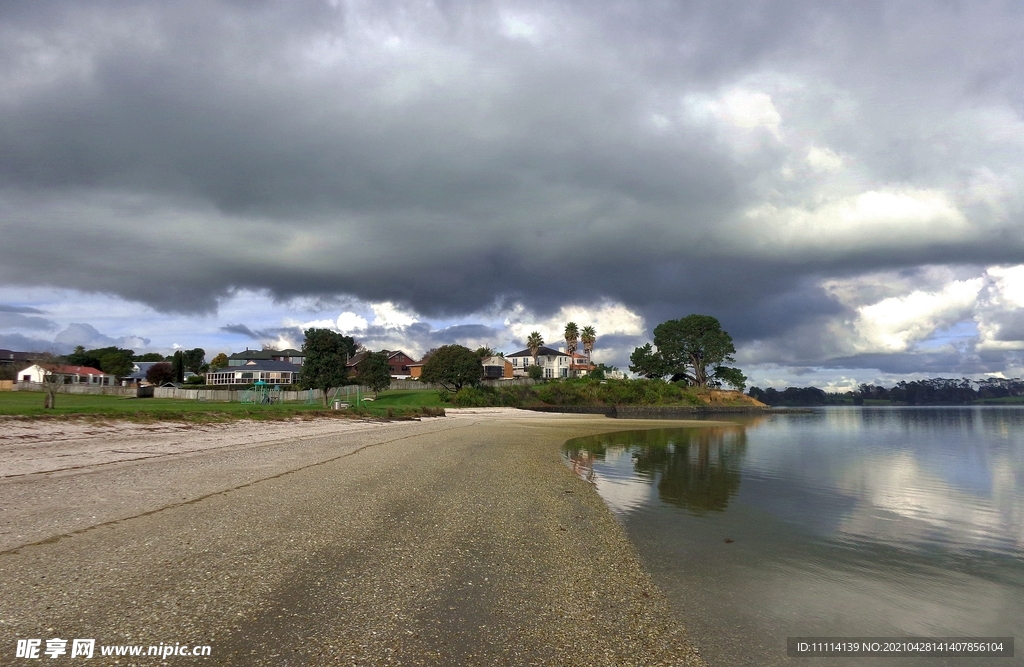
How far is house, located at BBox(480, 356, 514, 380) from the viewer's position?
446 ft

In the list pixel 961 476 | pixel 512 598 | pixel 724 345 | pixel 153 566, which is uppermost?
pixel 724 345

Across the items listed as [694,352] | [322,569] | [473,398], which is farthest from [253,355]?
[322,569]

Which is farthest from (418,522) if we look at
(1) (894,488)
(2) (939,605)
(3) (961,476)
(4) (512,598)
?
(3) (961,476)

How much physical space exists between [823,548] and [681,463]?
16234 mm

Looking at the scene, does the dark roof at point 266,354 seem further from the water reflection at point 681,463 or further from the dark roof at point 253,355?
the water reflection at point 681,463

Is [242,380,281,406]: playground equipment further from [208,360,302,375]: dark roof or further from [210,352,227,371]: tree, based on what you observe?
[210,352,227,371]: tree

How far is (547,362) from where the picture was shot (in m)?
151

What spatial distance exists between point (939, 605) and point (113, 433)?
31066 mm

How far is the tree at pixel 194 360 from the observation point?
13276 cm

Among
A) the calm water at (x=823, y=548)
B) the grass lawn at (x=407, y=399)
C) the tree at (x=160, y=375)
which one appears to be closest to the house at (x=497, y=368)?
the grass lawn at (x=407, y=399)

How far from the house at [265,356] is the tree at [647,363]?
73.9 metres

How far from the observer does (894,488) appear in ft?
73.2

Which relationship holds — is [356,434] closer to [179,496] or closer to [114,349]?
[179,496]

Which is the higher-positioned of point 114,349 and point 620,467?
point 114,349
